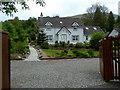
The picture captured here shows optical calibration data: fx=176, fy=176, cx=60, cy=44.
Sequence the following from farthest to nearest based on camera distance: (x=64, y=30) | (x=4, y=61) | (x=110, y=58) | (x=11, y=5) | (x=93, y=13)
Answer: (x=93, y=13)
(x=64, y=30)
(x=110, y=58)
(x=11, y=5)
(x=4, y=61)

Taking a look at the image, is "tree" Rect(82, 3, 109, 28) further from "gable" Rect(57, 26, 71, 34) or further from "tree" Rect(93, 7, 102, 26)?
"gable" Rect(57, 26, 71, 34)

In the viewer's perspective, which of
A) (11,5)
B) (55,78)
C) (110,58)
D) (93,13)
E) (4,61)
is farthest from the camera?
(93,13)

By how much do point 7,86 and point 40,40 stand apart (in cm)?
2673

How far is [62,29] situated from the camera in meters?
35.1

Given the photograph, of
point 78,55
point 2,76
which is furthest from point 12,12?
point 78,55

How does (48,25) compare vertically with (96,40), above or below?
above

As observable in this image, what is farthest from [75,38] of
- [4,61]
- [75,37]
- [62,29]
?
[4,61]

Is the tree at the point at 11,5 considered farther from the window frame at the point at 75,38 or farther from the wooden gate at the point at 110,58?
the window frame at the point at 75,38

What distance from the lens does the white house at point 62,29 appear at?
35000 mm

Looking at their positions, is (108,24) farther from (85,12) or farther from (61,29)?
(61,29)

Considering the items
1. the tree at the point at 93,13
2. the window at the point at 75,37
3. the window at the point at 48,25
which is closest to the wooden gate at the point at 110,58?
the window at the point at 48,25

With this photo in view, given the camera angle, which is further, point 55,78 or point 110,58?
point 55,78

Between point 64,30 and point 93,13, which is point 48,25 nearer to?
point 64,30

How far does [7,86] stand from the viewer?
14.5 feet
